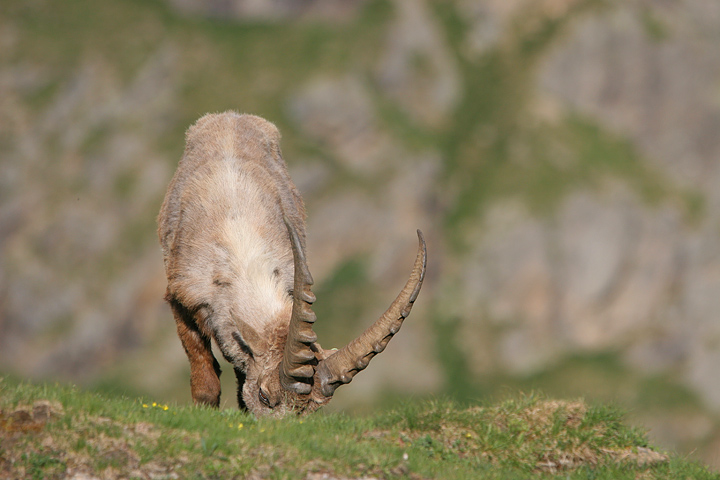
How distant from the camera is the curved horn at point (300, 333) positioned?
10070mm

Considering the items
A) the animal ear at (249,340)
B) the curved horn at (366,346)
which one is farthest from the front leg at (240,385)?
the curved horn at (366,346)

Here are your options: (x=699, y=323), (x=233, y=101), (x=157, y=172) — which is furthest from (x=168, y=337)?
(x=699, y=323)

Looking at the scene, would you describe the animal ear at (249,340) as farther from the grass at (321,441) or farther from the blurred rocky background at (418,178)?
the blurred rocky background at (418,178)

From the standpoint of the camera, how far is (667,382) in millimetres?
81625

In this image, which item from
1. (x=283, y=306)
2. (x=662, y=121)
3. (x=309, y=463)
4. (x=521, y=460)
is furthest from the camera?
(x=662, y=121)

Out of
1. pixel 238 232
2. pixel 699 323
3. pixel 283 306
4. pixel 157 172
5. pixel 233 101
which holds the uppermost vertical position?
pixel 233 101

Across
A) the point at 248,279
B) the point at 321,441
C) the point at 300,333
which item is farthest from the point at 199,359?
the point at 321,441

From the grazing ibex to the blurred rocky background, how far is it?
60.5 meters

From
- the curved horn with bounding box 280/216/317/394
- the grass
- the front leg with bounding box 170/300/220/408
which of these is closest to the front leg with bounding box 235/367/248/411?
the front leg with bounding box 170/300/220/408

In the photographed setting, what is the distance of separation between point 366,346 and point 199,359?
3.47 meters

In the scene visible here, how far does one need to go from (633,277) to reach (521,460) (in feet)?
264

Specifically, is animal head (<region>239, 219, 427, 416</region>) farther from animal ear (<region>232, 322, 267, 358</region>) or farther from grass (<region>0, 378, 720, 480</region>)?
animal ear (<region>232, 322, 267, 358</region>)

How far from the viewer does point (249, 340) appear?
1133cm

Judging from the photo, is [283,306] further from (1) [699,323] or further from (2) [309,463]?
(1) [699,323]
